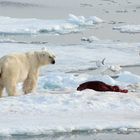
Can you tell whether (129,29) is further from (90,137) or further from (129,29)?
(90,137)

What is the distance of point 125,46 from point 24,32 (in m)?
5.83

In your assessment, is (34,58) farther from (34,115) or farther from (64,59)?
(64,59)

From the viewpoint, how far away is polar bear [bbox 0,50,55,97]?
855 centimetres

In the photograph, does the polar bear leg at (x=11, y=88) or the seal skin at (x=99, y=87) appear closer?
the polar bear leg at (x=11, y=88)

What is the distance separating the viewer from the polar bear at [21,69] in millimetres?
8555

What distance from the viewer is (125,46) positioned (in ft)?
61.5

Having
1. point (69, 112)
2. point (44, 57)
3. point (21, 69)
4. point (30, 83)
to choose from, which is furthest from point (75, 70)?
point (69, 112)

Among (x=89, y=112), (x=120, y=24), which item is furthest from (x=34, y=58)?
(x=120, y=24)

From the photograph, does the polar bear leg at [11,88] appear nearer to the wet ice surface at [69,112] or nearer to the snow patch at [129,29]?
the wet ice surface at [69,112]

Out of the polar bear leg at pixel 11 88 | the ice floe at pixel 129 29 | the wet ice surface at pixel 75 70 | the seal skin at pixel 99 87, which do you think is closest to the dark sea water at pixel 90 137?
the wet ice surface at pixel 75 70

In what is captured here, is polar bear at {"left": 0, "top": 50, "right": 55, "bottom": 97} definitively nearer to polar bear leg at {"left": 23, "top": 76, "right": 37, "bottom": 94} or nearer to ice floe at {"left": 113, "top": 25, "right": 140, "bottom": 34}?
polar bear leg at {"left": 23, "top": 76, "right": 37, "bottom": 94}

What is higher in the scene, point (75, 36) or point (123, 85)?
point (75, 36)

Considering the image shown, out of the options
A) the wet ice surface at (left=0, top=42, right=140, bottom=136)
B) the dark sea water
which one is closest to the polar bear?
the wet ice surface at (left=0, top=42, right=140, bottom=136)

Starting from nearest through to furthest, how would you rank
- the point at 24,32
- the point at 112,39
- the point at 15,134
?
1. the point at 15,134
2. the point at 112,39
3. the point at 24,32
